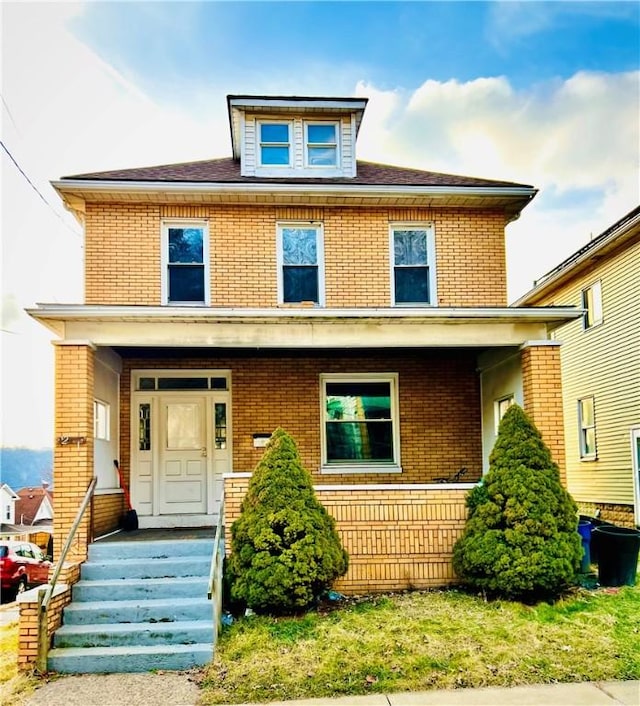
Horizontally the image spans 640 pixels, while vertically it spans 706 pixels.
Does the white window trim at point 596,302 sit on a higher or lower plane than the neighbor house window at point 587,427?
higher

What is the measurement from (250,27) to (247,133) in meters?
1.83

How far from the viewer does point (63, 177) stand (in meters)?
11.5

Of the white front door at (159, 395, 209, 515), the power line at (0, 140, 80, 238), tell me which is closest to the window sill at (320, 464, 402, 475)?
the white front door at (159, 395, 209, 515)

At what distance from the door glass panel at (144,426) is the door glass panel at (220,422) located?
1.16 metres

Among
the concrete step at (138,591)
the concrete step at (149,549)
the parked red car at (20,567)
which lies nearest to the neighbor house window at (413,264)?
the concrete step at (149,549)

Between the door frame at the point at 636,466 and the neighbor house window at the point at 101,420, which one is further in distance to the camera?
the door frame at the point at 636,466

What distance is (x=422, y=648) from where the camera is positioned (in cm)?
718

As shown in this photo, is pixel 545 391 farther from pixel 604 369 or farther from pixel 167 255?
pixel 604 369

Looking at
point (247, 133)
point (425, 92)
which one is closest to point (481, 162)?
point (425, 92)

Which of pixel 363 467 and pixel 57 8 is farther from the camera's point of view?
pixel 363 467

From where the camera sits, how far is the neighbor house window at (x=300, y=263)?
12.1 m

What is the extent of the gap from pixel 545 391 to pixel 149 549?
6.06 meters

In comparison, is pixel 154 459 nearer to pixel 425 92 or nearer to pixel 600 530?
pixel 600 530

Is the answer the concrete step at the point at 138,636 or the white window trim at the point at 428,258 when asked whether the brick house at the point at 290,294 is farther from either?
the concrete step at the point at 138,636
